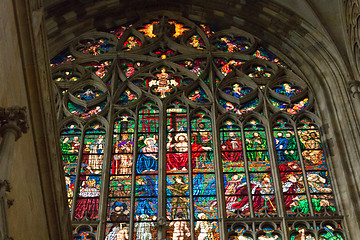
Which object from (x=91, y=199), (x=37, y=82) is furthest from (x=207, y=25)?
(x=37, y=82)

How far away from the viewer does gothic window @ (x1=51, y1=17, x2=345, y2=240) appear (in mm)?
9750

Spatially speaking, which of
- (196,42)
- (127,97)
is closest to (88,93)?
(127,97)

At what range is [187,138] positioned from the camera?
11164mm

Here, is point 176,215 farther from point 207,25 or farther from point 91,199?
point 207,25

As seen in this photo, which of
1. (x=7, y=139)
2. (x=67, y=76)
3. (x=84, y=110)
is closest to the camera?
(x=7, y=139)

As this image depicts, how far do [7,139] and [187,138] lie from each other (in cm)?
624

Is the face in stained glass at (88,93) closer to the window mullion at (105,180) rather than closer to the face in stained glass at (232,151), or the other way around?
the window mullion at (105,180)

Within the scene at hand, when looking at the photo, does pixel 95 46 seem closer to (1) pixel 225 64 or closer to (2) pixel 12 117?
(1) pixel 225 64

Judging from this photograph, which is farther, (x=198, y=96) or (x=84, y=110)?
(x=198, y=96)

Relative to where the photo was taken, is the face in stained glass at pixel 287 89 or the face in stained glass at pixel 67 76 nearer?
the face in stained glass at pixel 287 89

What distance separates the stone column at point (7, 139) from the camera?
488 cm

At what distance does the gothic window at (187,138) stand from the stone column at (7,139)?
456 cm

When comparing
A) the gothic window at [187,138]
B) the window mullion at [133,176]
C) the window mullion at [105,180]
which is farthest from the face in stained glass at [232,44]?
the window mullion at [105,180]

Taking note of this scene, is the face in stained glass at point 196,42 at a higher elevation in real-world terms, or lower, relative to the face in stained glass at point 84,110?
higher
